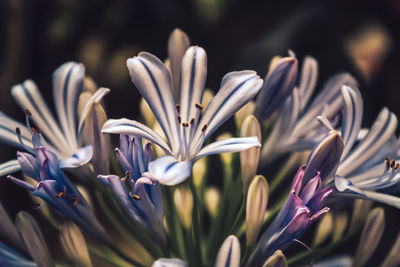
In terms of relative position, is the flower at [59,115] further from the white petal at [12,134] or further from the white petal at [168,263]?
the white petal at [168,263]

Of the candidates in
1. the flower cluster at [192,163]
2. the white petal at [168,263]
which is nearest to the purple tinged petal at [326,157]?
the flower cluster at [192,163]

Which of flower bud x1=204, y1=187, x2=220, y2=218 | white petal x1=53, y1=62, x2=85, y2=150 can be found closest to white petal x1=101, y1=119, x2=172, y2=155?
white petal x1=53, y1=62, x2=85, y2=150

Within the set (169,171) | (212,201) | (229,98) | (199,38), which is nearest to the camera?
(169,171)

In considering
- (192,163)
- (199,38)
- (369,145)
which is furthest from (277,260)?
(199,38)

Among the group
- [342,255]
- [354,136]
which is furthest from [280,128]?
[342,255]

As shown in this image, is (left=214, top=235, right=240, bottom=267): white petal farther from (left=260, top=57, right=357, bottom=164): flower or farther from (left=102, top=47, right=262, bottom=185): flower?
(left=260, top=57, right=357, bottom=164): flower

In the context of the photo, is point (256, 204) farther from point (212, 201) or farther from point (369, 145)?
point (212, 201)
